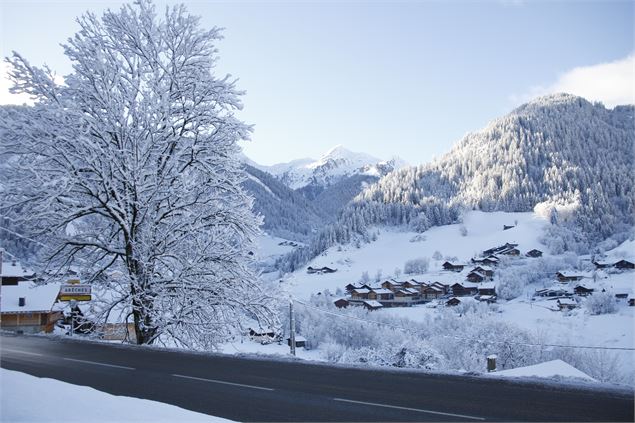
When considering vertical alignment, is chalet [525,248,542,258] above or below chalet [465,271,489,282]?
above

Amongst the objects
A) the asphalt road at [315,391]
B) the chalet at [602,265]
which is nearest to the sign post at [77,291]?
the asphalt road at [315,391]

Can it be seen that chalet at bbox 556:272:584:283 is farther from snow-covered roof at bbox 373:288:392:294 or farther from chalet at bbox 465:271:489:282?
snow-covered roof at bbox 373:288:392:294

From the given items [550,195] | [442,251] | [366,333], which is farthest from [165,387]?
[550,195]

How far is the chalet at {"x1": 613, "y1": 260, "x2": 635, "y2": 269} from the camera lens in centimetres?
9975

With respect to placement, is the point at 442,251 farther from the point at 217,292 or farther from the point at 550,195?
the point at 217,292

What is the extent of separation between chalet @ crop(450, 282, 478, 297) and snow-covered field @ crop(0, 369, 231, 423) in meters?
100

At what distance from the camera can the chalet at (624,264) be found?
99.8 m

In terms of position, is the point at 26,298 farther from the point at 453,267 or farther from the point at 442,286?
the point at 453,267

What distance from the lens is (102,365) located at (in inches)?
425

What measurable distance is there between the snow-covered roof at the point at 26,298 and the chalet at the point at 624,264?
4055 inches

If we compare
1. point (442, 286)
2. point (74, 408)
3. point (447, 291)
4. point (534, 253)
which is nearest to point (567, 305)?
point (447, 291)

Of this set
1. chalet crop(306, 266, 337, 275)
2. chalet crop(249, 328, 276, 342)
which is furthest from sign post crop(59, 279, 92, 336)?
chalet crop(306, 266, 337, 275)

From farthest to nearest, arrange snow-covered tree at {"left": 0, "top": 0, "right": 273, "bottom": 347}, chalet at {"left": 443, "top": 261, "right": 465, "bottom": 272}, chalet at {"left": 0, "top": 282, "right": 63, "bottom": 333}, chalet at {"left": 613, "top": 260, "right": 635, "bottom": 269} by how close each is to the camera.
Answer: chalet at {"left": 443, "top": 261, "right": 465, "bottom": 272}, chalet at {"left": 613, "top": 260, "right": 635, "bottom": 269}, chalet at {"left": 0, "top": 282, "right": 63, "bottom": 333}, snow-covered tree at {"left": 0, "top": 0, "right": 273, "bottom": 347}

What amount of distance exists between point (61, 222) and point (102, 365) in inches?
154
